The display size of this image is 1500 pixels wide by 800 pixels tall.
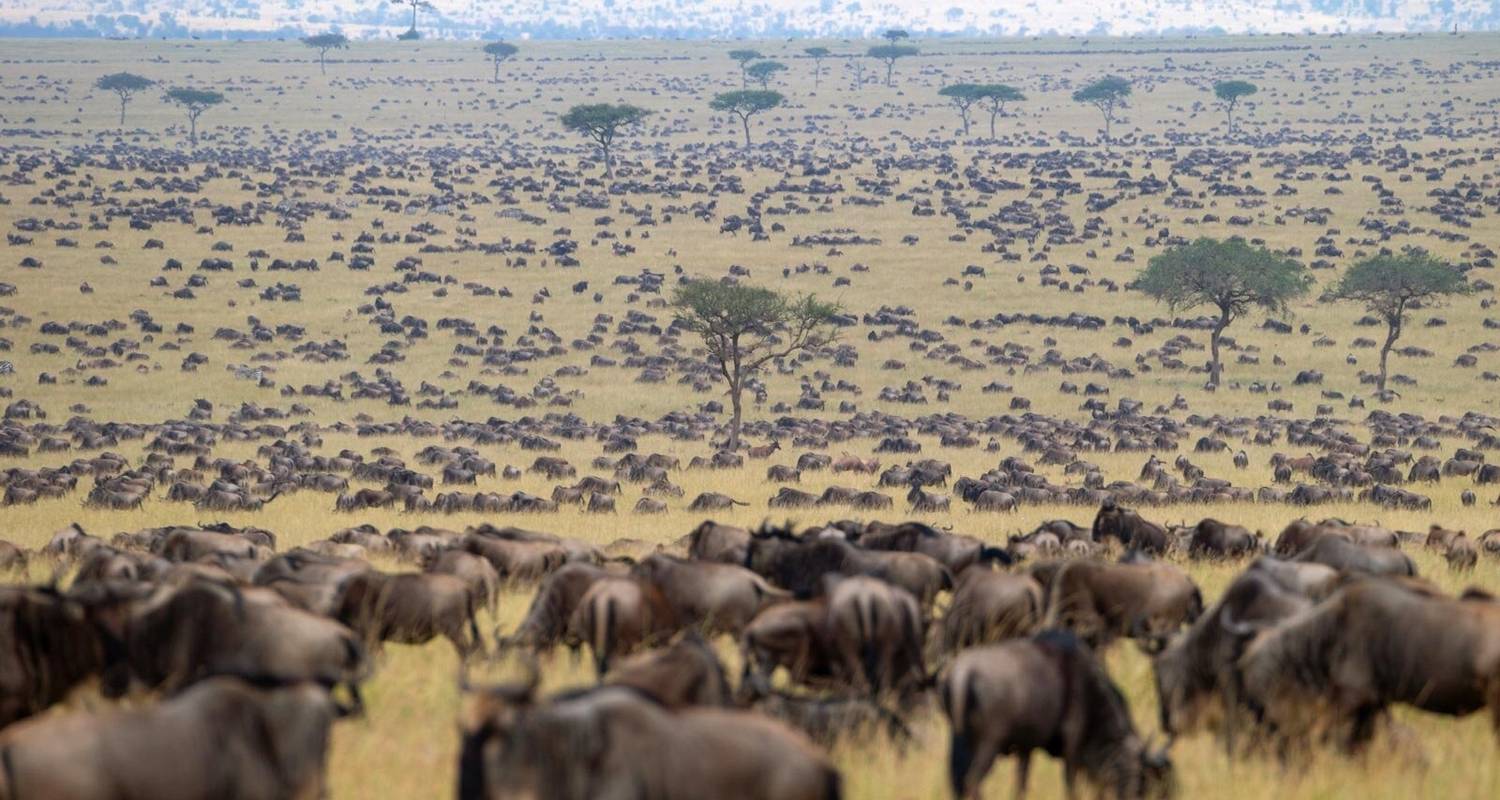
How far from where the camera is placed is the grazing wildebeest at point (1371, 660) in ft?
32.0

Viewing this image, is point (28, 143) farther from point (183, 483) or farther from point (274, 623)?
point (274, 623)

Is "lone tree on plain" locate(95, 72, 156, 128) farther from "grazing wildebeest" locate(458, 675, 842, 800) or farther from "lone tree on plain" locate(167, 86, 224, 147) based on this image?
"grazing wildebeest" locate(458, 675, 842, 800)

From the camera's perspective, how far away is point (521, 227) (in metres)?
90.5

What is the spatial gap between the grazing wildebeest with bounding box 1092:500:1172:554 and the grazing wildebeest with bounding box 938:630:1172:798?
12757 mm

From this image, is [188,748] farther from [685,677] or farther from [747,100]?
[747,100]

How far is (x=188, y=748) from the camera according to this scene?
7.18 meters

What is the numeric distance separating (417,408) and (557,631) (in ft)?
135

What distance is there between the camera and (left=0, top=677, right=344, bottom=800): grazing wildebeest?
22.4 feet

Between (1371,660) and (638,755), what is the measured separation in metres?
5.37

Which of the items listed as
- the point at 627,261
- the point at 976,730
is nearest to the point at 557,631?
the point at 976,730

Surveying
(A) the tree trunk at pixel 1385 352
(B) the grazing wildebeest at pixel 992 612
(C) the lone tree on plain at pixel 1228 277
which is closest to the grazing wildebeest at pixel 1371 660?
(B) the grazing wildebeest at pixel 992 612

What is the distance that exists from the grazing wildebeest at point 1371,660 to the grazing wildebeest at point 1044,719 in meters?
1.36

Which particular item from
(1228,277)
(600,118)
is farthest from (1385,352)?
(600,118)

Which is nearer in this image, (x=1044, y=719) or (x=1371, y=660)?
(x=1044, y=719)
